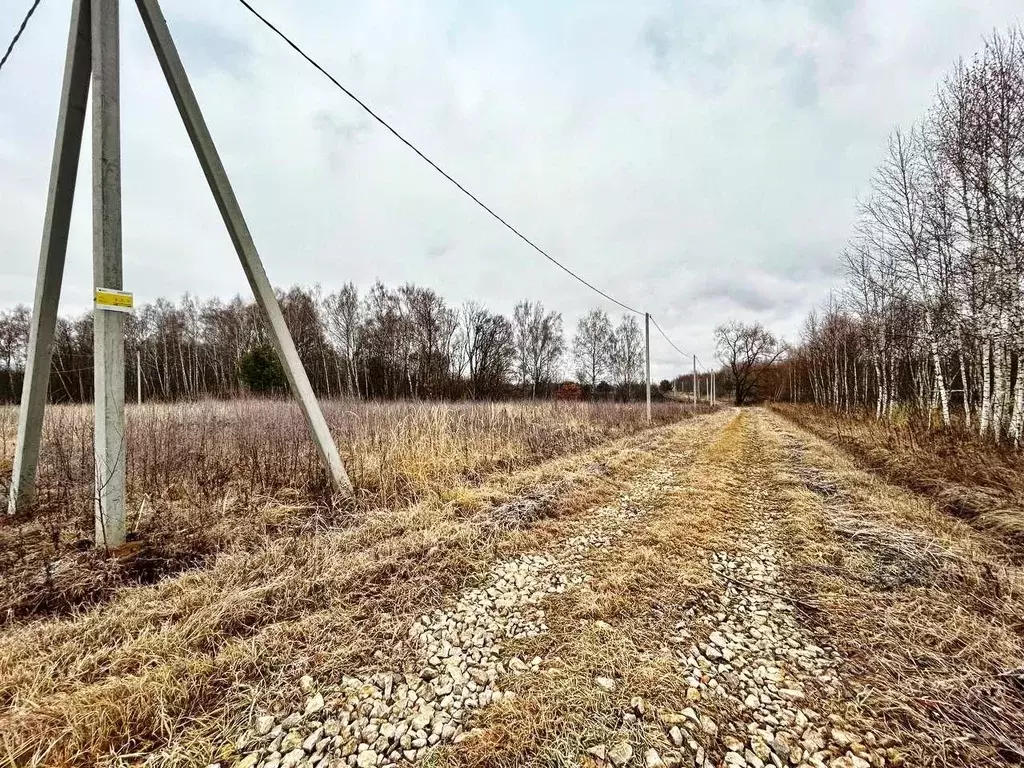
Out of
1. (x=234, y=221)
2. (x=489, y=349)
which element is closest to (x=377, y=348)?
(x=489, y=349)

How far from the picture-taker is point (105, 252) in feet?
8.84

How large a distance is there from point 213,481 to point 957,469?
982 centimetres

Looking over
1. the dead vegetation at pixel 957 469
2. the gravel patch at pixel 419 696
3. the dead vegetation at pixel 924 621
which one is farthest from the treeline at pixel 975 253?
the gravel patch at pixel 419 696

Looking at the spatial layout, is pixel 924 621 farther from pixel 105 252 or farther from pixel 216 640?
pixel 105 252

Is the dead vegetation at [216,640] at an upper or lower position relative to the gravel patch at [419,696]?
upper

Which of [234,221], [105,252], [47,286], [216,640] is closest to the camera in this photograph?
[216,640]

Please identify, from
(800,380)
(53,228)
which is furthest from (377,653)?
(800,380)

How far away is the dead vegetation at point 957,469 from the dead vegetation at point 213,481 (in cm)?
511

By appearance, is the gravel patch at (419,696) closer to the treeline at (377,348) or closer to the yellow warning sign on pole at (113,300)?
the yellow warning sign on pole at (113,300)

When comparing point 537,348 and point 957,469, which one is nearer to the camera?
point 957,469

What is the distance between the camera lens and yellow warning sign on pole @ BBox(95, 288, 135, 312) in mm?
2664

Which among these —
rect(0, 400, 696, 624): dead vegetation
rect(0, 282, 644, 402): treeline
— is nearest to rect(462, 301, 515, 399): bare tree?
rect(0, 282, 644, 402): treeline

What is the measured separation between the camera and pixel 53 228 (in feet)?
10.9

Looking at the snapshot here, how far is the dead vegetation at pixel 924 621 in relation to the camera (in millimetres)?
1425
